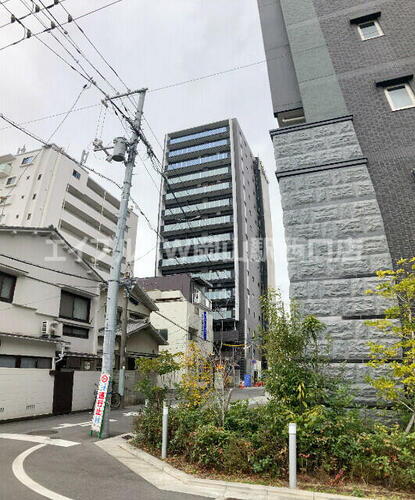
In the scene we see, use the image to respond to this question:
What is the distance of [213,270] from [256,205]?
2229 centimetres

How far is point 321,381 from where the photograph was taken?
20.9 feet

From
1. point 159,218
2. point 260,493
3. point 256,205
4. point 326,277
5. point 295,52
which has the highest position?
point 256,205

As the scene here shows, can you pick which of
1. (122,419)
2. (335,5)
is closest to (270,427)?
(122,419)

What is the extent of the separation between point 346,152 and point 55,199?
41.3m

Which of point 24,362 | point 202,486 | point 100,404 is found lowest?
point 202,486

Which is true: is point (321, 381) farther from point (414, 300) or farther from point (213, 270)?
point (213, 270)

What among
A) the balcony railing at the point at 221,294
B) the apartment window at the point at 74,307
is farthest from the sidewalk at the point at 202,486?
the balcony railing at the point at 221,294

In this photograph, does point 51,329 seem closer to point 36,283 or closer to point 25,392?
point 36,283

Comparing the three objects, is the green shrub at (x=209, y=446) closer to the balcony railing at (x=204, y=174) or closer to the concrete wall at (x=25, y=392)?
the concrete wall at (x=25, y=392)

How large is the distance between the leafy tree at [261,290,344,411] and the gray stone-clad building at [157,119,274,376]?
42.0 metres

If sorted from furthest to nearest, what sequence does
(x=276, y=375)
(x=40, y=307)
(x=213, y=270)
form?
1. (x=213, y=270)
2. (x=40, y=307)
3. (x=276, y=375)

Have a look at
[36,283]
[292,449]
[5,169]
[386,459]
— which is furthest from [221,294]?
[386,459]

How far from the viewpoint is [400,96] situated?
8812mm

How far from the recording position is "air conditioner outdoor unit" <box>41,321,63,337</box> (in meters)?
15.7
